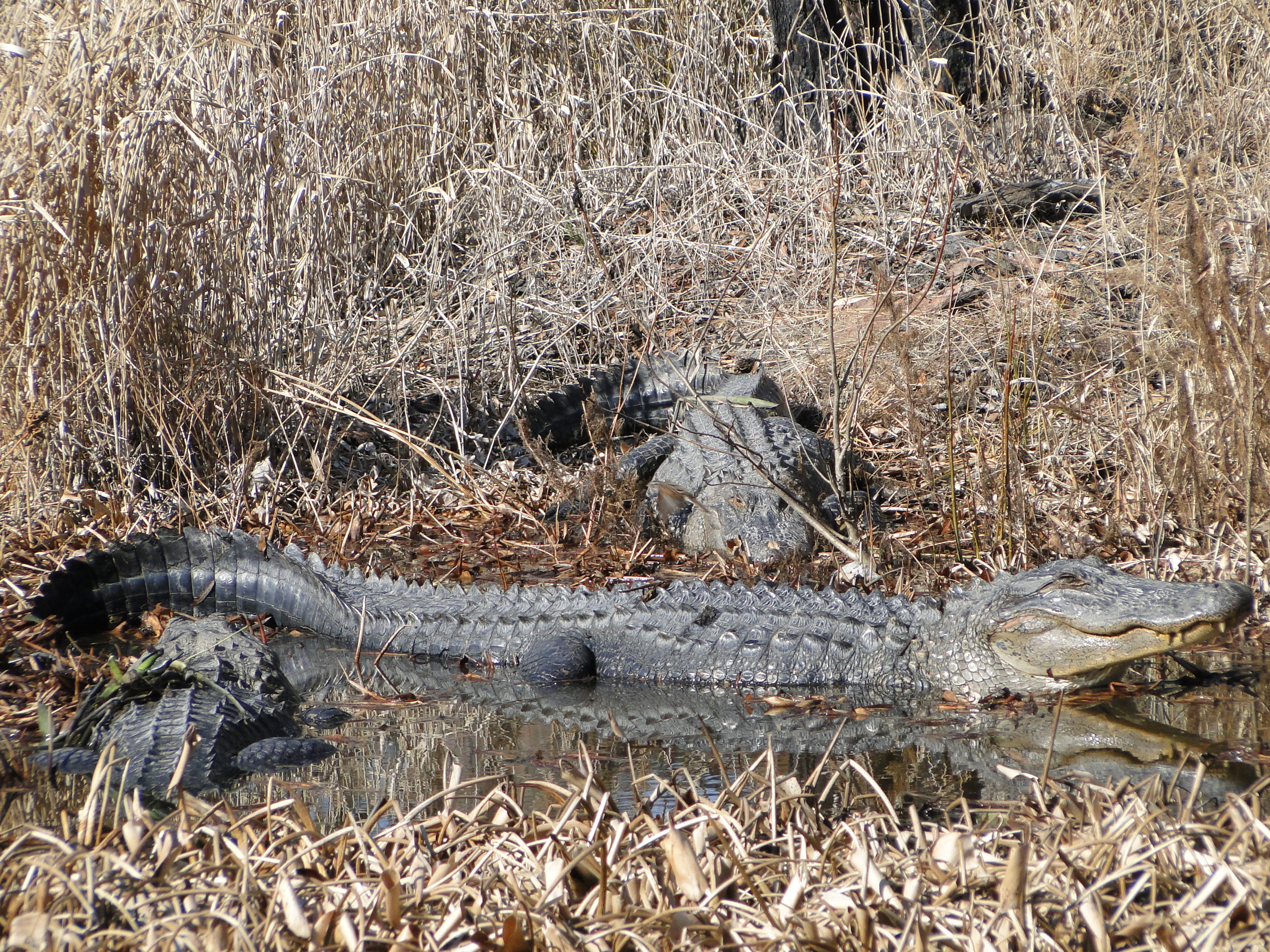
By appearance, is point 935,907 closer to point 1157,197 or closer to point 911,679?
point 911,679

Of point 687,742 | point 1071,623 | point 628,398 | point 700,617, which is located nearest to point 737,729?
point 687,742

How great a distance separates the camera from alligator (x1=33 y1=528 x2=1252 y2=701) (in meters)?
3.40

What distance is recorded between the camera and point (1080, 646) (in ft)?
11.3

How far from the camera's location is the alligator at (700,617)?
3.40m

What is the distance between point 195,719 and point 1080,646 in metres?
2.83

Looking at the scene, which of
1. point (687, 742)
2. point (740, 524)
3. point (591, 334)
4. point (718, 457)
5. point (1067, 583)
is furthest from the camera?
point (591, 334)

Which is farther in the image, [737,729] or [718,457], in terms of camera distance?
[718,457]

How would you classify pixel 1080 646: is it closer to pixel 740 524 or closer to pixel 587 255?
pixel 740 524

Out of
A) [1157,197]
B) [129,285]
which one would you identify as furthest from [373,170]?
[1157,197]

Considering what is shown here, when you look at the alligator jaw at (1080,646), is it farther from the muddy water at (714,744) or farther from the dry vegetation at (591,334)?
the dry vegetation at (591,334)

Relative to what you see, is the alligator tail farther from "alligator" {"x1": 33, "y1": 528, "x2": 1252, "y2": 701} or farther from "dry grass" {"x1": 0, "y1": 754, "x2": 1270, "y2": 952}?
"dry grass" {"x1": 0, "y1": 754, "x2": 1270, "y2": 952}

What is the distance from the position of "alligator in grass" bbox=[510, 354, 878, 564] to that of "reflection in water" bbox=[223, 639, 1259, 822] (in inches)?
46.7

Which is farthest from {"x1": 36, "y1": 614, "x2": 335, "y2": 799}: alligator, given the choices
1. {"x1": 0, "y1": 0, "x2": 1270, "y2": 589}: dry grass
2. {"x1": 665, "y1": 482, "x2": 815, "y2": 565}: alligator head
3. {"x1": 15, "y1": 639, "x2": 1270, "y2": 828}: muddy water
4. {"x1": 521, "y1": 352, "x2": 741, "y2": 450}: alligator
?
{"x1": 521, "y1": 352, "x2": 741, "y2": 450}: alligator

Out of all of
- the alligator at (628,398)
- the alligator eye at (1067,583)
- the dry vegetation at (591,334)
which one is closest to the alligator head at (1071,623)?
the alligator eye at (1067,583)
